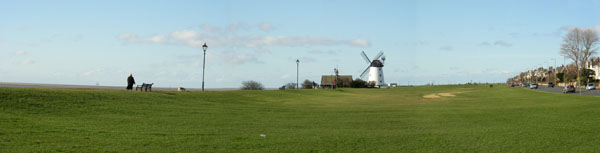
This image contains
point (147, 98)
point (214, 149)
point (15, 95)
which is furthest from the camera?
point (147, 98)

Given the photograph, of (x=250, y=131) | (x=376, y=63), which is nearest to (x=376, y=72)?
(x=376, y=63)

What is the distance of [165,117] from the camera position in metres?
20.3

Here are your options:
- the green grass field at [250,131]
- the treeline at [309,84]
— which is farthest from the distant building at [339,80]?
the green grass field at [250,131]

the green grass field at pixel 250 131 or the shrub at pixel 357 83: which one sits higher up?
the shrub at pixel 357 83

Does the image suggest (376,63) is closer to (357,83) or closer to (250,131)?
(357,83)

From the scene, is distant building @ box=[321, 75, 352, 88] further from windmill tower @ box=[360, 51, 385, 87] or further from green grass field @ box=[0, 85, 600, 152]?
green grass field @ box=[0, 85, 600, 152]

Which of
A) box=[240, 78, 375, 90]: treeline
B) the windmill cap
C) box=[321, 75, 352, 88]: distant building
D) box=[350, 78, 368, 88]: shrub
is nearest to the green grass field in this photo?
box=[240, 78, 375, 90]: treeline

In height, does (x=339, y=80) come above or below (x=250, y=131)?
above

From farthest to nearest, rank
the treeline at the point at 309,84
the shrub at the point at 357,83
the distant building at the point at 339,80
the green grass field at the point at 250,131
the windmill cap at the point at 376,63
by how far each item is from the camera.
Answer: the windmill cap at the point at 376,63 → the distant building at the point at 339,80 → the shrub at the point at 357,83 → the treeline at the point at 309,84 → the green grass field at the point at 250,131

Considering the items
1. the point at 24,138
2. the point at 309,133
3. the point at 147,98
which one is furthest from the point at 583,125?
the point at 147,98

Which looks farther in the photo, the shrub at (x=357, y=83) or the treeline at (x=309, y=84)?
the shrub at (x=357, y=83)

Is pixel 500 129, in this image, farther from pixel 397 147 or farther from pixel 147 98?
pixel 147 98

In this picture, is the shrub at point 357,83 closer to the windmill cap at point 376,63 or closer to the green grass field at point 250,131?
the windmill cap at point 376,63

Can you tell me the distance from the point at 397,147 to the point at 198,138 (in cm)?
571
